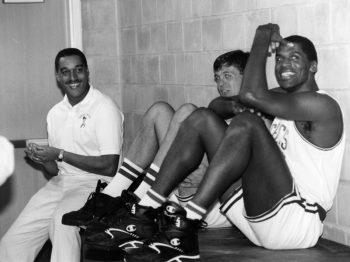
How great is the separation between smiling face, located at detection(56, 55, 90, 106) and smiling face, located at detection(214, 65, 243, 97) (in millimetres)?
905

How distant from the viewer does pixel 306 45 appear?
313 cm

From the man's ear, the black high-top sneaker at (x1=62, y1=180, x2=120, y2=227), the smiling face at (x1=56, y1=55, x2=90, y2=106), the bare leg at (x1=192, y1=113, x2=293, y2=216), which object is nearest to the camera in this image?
the bare leg at (x1=192, y1=113, x2=293, y2=216)

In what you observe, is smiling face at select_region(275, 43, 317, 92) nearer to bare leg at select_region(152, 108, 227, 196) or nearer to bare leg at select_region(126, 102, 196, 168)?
bare leg at select_region(152, 108, 227, 196)

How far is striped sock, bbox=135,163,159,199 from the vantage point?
348cm

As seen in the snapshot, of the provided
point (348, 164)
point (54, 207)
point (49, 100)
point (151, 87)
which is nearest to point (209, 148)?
point (348, 164)

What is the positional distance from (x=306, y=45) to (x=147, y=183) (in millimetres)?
988

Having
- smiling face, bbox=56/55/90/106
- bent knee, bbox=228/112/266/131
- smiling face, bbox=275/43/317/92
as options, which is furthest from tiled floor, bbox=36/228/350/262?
smiling face, bbox=56/55/90/106

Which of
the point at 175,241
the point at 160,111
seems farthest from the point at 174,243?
the point at 160,111

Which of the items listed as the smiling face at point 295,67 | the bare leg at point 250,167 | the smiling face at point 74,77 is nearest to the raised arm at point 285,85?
the smiling face at point 295,67

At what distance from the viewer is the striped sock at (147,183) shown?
3.48 metres

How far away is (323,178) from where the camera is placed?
10.0 ft

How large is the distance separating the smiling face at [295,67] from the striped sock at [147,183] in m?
0.76

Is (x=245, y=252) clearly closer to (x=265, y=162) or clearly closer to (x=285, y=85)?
(x=265, y=162)

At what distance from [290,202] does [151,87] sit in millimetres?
2256
